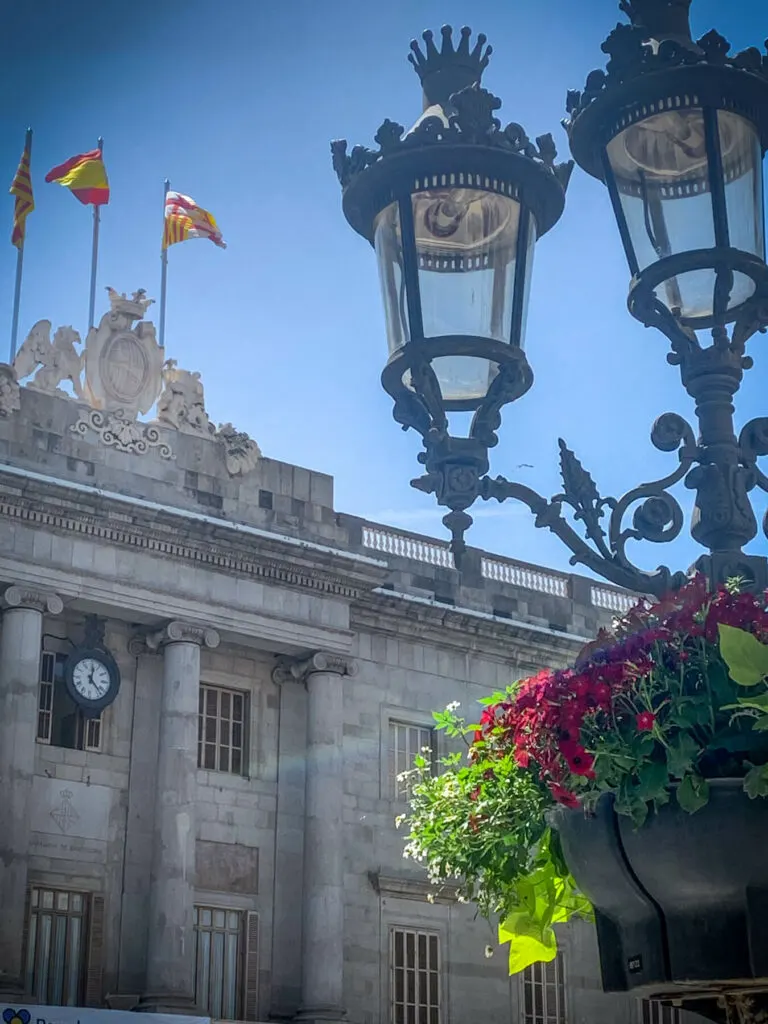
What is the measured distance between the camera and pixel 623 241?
604cm

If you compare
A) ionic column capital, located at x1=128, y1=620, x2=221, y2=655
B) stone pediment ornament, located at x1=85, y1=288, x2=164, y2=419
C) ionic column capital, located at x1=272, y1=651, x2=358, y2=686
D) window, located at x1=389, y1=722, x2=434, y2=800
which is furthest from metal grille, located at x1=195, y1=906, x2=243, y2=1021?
stone pediment ornament, located at x1=85, y1=288, x2=164, y2=419

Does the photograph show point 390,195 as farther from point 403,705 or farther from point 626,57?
point 403,705

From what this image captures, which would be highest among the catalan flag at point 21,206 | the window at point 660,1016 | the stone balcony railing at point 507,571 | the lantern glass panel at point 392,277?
the catalan flag at point 21,206

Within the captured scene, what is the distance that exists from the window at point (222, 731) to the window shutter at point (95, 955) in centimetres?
325

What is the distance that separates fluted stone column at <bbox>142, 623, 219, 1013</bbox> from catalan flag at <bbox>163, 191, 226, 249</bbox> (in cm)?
830

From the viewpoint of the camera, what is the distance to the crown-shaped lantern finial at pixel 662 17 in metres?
6.03

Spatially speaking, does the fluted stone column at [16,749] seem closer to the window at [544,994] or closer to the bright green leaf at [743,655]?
the window at [544,994]

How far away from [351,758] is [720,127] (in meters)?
25.1

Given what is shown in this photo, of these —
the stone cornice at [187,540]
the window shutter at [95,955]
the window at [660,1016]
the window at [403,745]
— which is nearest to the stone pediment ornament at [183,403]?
the stone cornice at [187,540]

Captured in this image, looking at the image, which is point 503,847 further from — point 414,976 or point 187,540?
point 414,976

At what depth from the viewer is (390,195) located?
20.1 feet

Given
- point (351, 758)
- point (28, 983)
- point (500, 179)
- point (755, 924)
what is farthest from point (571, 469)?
point (351, 758)

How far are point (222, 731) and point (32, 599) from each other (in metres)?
4.70

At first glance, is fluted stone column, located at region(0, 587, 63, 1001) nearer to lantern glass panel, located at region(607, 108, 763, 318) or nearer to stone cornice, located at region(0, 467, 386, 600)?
stone cornice, located at region(0, 467, 386, 600)
